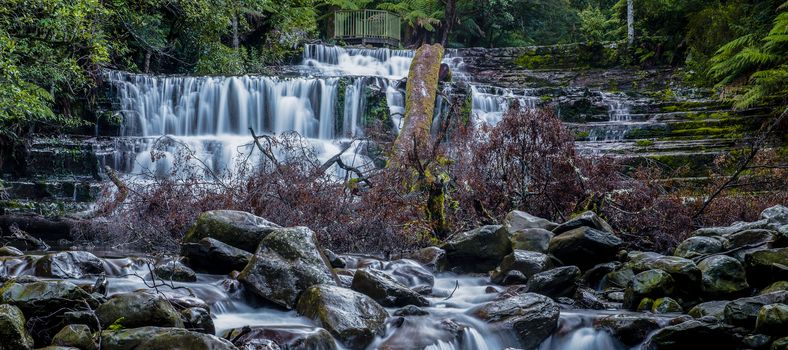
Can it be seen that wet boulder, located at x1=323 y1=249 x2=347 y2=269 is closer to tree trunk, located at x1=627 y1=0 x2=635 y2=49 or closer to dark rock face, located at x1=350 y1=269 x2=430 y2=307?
dark rock face, located at x1=350 y1=269 x2=430 y2=307

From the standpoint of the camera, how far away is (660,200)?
9789 mm

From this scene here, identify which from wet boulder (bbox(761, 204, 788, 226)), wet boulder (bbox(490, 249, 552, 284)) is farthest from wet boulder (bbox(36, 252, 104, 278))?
wet boulder (bbox(761, 204, 788, 226))

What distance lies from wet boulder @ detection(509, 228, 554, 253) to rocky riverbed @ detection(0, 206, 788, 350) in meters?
0.02

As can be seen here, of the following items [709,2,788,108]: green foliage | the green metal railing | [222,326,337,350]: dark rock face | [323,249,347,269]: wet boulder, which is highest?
the green metal railing

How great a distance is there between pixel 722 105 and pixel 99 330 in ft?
54.5

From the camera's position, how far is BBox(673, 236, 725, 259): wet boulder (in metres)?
7.61

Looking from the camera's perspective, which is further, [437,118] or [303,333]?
[437,118]

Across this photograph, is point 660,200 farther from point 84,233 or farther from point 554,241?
point 84,233

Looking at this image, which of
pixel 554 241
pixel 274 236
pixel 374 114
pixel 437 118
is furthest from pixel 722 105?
pixel 274 236

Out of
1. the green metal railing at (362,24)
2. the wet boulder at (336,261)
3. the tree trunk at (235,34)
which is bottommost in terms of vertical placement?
the wet boulder at (336,261)

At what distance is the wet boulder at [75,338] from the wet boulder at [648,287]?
15.5 feet

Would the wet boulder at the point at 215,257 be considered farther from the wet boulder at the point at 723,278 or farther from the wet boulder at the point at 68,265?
the wet boulder at the point at 723,278

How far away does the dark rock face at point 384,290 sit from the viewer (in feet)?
21.7

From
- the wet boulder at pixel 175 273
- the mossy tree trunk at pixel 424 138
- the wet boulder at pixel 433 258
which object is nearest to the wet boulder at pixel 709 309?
the wet boulder at pixel 433 258
